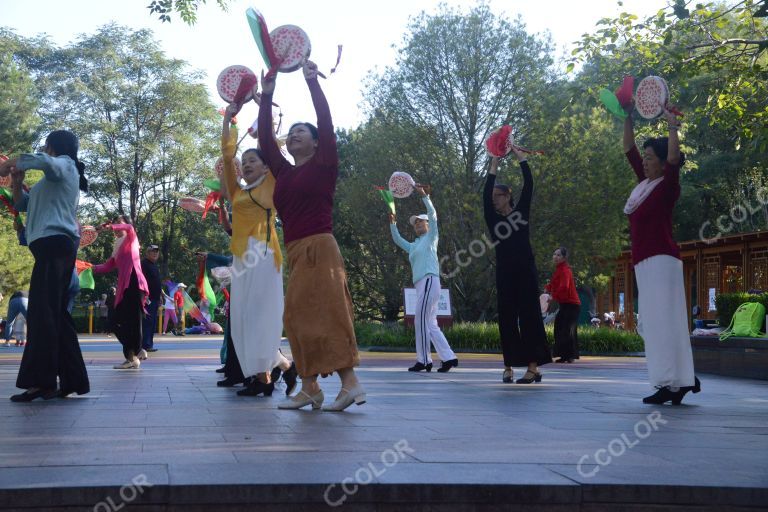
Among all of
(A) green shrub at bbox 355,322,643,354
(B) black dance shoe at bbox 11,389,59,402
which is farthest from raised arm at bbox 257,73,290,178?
(A) green shrub at bbox 355,322,643,354

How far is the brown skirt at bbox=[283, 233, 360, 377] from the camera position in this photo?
6801mm

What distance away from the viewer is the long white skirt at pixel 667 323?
7.87m

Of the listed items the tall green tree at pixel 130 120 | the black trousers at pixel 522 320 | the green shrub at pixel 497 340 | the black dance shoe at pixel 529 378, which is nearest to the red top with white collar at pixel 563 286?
the green shrub at pixel 497 340

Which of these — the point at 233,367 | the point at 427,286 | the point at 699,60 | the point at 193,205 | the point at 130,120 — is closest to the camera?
the point at 233,367

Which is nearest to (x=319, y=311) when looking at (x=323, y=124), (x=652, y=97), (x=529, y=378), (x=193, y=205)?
(x=323, y=124)

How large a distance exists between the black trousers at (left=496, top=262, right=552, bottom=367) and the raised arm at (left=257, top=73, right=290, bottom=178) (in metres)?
3.71

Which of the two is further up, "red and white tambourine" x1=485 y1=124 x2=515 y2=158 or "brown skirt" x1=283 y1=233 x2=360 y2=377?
"red and white tambourine" x1=485 y1=124 x2=515 y2=158

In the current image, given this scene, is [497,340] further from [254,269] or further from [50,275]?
[50,275]

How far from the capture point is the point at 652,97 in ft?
27.8

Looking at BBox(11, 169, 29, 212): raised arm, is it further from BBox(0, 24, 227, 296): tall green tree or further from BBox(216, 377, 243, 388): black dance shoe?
BBox(0, 24, 227, 296): tall green tree

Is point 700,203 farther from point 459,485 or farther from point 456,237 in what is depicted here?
point 459,485

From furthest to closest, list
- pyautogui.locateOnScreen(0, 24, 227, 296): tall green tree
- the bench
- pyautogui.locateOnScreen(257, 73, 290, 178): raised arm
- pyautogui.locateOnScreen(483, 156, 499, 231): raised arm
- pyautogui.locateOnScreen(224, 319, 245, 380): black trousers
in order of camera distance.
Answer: pyautogui.locateOnScreen(0, 24, 227, 296): tall green tree, the bench, pyautogui.locateOnScreen(483, 156, 499, 231): raised arm, pyautogui.locateOnScreen(224, 319, 245, 380): black trousers, pyautogui.locateOnScreen(257, 73, 290, 178): raised arm

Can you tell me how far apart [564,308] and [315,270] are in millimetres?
12240

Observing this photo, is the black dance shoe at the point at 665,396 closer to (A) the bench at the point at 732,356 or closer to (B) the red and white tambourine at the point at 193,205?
(B) the red and white tambourine at the point at 193,205
